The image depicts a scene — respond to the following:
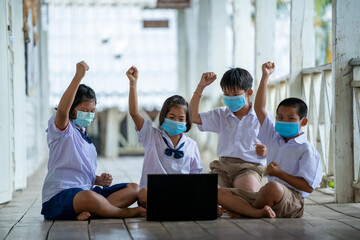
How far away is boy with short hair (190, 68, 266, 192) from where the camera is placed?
357 cm

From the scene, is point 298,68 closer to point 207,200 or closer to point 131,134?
point 207,200

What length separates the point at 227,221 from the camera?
3066mm

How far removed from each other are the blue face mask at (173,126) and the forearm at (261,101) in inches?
17.9

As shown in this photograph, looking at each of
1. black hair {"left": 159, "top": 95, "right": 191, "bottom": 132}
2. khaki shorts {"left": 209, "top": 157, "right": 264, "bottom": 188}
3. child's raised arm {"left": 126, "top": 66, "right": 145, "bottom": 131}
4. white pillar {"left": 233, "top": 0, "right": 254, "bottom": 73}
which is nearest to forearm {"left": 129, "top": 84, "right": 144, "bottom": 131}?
child's raised arm {"left": 126, "top": 66, "right": 145, "bottom": 131}

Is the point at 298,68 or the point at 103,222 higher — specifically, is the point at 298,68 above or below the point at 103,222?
above

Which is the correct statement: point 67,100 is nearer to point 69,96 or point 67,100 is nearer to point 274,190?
point 69,96

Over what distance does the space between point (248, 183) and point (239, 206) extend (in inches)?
13.3

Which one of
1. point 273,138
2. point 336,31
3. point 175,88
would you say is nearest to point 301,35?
point 336,31

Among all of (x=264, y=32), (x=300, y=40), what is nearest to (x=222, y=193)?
(x=300, y=40)

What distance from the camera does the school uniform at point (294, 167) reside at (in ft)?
10.3

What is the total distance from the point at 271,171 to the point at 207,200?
0.37 meters

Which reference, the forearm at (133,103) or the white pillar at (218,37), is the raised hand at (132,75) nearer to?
the forearm at (133,103)

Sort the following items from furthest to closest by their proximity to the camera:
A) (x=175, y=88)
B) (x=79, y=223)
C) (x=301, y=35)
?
(x=175, y=88)
(x=301, y=35)
(x=79, y=223)

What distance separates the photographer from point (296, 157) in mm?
3201
